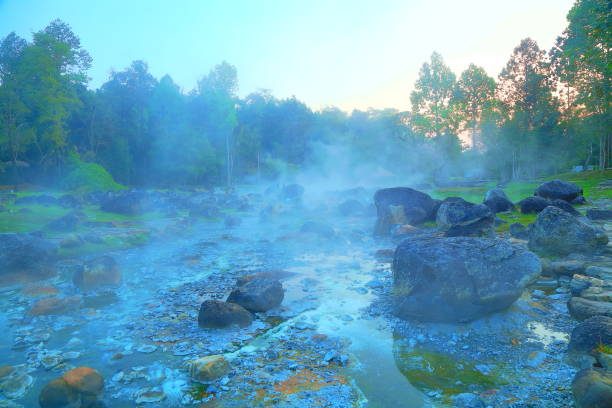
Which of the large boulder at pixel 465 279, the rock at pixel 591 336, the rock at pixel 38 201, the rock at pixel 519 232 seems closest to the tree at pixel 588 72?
the rock at pixel 519 232

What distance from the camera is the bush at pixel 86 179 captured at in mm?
34634

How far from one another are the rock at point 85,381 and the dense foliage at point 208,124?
34.3 meters

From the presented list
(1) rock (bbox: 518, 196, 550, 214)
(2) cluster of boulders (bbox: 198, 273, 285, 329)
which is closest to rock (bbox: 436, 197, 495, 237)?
(1) rock (bbox: 518, 196, 550, 214)

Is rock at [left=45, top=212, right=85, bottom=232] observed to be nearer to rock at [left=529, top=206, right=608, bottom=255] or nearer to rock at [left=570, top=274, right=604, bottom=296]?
rock at [left=529, top=206, right=608, bottom=255]

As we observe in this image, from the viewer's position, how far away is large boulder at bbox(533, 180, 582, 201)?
774 inches

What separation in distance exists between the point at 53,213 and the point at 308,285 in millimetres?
16668

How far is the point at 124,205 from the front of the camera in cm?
2366

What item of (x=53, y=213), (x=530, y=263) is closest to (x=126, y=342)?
(x=530, y=263)

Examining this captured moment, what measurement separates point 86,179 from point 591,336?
126ft

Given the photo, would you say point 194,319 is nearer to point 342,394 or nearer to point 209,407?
point 209,407

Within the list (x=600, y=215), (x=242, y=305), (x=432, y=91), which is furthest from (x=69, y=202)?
(x=432, y=91)

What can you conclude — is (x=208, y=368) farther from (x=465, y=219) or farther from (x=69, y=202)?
(x=69, y=202)

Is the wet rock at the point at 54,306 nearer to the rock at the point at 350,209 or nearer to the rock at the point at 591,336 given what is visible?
the rock at the point at 591,336

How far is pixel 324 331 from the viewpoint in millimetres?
6930
